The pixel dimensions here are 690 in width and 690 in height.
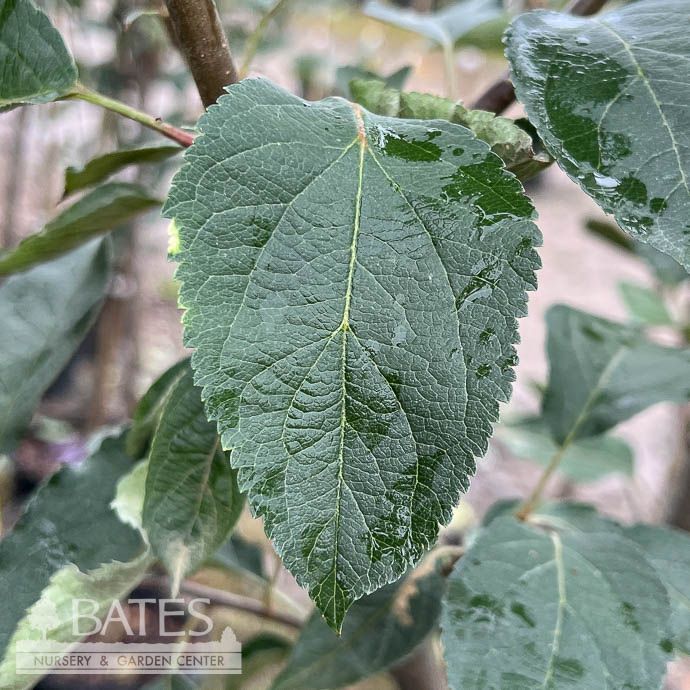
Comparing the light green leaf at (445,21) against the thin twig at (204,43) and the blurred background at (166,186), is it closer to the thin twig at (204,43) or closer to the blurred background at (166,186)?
the blurred background at (166,186)

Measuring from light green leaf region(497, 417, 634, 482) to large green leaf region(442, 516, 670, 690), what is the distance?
369 mm

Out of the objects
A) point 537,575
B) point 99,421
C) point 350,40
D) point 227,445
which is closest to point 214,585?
point 99,421

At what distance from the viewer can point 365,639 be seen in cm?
52

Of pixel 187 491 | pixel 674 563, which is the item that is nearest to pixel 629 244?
pixel 674 563

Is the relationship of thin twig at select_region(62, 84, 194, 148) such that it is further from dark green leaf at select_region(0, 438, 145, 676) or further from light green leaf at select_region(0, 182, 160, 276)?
dark green leaf at select_region(0, 438, 145, 676)

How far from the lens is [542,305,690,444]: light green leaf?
608mm

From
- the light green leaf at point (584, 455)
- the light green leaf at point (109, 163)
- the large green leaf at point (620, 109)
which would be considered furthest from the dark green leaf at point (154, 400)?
the light green leaf at point (584, 455)

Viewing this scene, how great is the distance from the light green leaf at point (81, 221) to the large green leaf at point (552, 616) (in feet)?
1.16

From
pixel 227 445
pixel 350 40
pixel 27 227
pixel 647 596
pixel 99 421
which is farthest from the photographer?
pixel 27 227

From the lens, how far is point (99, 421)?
1.39 metres

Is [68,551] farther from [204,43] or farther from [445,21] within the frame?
[445,21]

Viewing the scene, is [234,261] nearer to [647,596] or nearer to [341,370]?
[341,370]

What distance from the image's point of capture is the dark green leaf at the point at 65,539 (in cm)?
43

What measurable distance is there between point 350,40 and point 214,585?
1.66m
